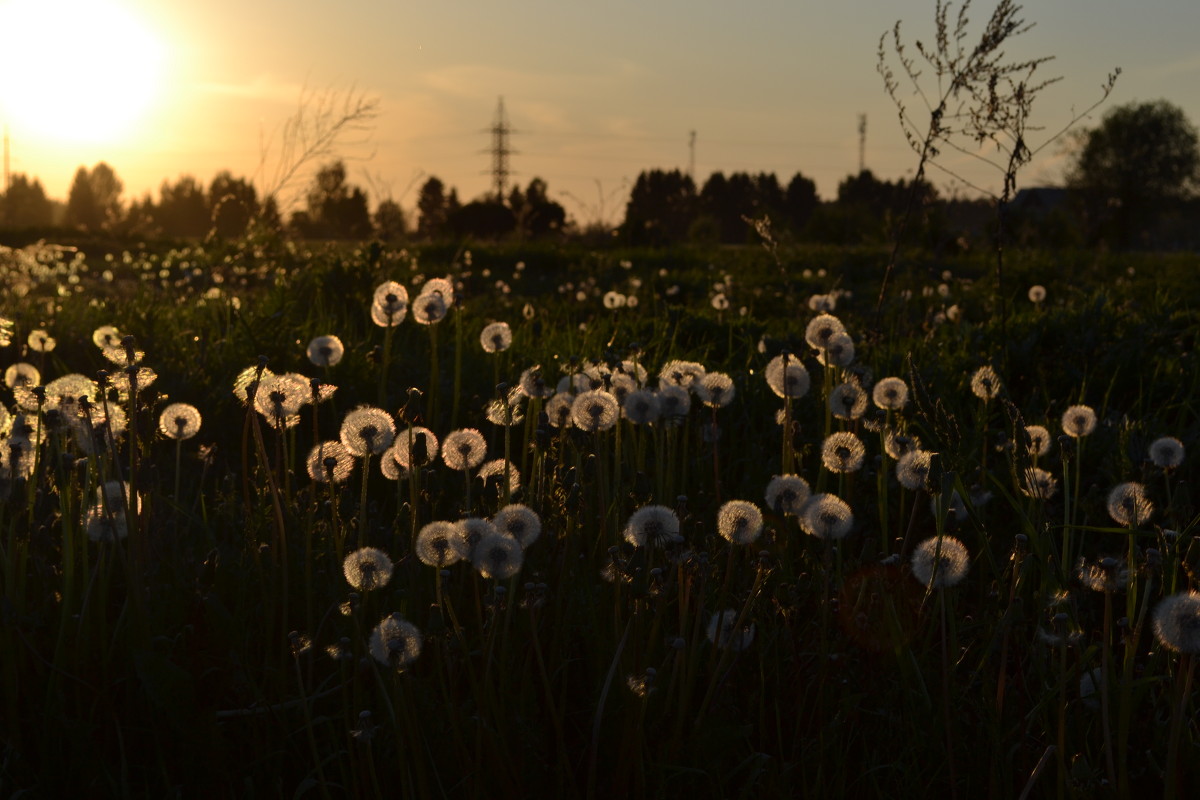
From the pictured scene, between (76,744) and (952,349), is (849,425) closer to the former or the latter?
(952,349)

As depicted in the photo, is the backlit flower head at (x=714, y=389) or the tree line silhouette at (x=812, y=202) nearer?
the backlit flower head at (x=714, y=389)

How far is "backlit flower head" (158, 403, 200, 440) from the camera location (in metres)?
2.62

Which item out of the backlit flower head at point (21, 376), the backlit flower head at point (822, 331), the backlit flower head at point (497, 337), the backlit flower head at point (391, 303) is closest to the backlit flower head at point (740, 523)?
the backlit flower head at point (822, 331)

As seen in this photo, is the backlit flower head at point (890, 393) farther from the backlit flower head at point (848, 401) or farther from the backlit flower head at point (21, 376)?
the backlit flower head at point (21, 376)

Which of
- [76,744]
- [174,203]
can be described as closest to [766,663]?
[76,744]

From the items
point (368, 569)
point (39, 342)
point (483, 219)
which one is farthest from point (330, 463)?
point (483, 219)

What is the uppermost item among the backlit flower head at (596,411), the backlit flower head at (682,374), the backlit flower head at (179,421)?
the backlit flower head at (682,374)

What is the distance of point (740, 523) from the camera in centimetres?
202

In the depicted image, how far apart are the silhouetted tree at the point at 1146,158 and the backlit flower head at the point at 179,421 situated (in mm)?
66539

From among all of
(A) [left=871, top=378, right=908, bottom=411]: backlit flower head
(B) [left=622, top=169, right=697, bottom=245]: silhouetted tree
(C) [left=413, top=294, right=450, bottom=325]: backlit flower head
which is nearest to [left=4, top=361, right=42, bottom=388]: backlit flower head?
(C) [left=413, top=294, right=450, bottom=325]: backlit flower head

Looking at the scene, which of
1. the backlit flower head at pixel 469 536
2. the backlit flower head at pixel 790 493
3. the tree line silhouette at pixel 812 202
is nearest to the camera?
the backlit flower head at pixel 469 536

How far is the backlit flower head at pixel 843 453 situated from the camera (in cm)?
246

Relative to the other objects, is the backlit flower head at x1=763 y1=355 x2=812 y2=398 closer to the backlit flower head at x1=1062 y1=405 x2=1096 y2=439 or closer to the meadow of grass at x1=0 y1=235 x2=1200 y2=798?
the meadow of grass at x1=0 y1=235 x2=1200 y2=798

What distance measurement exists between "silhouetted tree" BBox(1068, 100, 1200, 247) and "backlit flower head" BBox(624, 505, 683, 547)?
6672 cm
